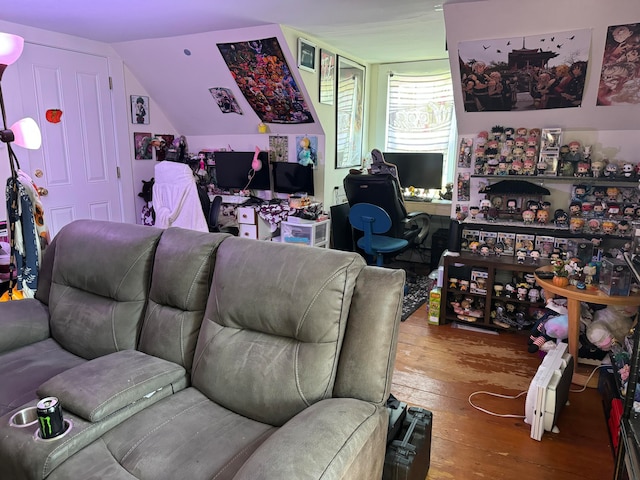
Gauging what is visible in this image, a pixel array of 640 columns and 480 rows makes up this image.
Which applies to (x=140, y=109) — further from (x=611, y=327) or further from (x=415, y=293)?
(x=611, y=327)

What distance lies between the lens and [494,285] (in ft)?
10.3

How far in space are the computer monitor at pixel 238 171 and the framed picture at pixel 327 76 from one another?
83 centimetres

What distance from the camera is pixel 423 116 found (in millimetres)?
4828

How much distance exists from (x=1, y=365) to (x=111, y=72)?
3.24 meters

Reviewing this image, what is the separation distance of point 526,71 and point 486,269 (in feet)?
4.51

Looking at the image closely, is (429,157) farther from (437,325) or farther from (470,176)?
(437,325)

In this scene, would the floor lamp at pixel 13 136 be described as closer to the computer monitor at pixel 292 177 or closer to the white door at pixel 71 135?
the white door at pixel 71 135

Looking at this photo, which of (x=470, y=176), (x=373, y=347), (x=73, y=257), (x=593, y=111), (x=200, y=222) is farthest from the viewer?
(x=200, y=222)

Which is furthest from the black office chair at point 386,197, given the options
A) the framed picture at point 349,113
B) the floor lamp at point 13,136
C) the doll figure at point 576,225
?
the floor lamp at point 13,136

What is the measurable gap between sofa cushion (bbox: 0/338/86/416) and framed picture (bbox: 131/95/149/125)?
296cm

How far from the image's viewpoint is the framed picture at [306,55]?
3.58m

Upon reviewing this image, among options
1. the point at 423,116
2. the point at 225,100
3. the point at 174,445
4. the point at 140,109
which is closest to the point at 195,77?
the point at 225,100

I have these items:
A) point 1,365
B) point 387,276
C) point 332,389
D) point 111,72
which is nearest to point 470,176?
point 387,276

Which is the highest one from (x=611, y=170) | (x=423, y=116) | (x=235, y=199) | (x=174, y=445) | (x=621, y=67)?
(x=621, y=67)
